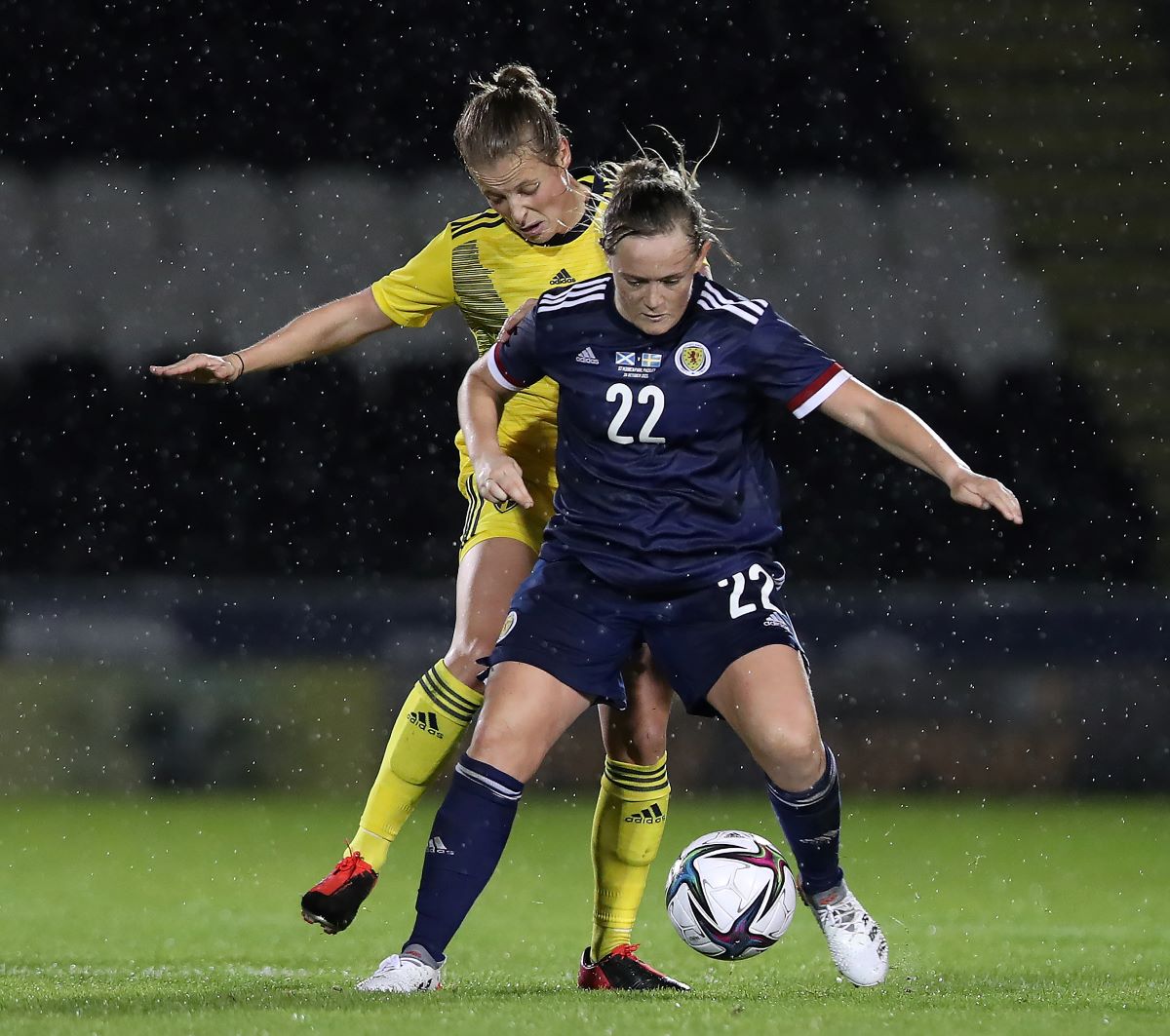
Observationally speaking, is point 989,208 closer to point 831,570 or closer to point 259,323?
point 831,570

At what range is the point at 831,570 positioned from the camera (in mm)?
10422

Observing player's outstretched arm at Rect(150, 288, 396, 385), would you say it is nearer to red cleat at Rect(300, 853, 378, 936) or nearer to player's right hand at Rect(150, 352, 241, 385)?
player's right hand at Rect(150, 352, 241, 385)

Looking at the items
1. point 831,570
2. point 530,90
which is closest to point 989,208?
point 831,570

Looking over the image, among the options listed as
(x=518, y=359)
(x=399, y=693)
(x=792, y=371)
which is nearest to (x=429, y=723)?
(x=518, y=359)

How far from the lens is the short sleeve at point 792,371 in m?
3.30

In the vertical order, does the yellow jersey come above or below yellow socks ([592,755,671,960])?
above

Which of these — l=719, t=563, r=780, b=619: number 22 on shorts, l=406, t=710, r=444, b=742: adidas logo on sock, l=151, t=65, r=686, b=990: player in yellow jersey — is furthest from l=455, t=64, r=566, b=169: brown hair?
l=406, t=710, r=444, b=742: adidas logo on sock

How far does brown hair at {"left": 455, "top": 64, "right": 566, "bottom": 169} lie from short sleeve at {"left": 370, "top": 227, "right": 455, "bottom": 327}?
0.36 meters

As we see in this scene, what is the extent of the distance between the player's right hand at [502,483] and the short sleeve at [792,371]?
48 cm

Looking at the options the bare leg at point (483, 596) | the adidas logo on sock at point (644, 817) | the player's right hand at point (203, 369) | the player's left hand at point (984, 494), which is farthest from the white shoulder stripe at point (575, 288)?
the adidas logo on sock at point (644, 817)

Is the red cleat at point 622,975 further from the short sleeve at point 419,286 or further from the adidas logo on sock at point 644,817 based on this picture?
the short sleeve at point 419,286

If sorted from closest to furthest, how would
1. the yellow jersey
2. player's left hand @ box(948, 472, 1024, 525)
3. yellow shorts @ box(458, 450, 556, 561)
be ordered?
player's left hand @ box(948, 472, 1024, 525)
yellow shorts @ box(458, 450, 556, 561)
the yellow jersey

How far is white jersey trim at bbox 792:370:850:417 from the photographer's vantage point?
3293mm

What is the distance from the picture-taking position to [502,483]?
3.17 meters
